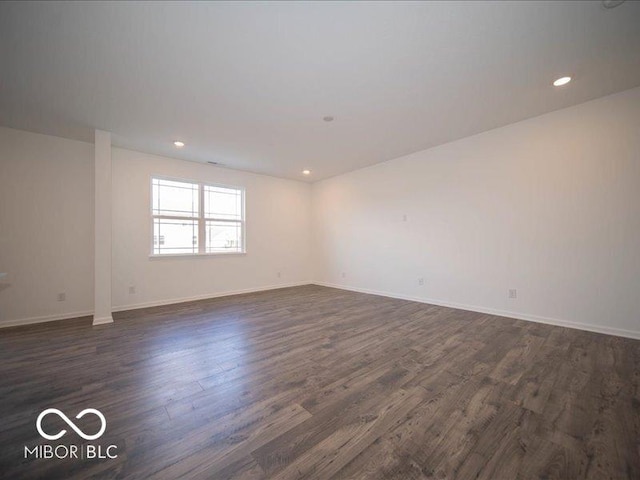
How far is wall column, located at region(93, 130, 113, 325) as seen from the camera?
11.0 feet

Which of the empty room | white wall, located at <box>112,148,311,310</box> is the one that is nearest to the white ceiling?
the empty room

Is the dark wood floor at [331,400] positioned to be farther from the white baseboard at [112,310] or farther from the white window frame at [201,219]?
the white window frame at [201,219]

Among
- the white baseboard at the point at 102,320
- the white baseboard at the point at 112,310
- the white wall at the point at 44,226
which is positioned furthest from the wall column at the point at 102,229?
the white wall at the point at 44,226

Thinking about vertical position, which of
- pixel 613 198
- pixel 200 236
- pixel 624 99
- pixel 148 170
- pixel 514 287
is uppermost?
pixel 624 99

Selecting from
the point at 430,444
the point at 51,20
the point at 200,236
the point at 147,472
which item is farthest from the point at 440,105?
the point at 200,236

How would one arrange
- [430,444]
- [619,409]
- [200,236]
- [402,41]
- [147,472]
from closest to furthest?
[147,472], [430,444], [619,409], [402,41], [200,236]

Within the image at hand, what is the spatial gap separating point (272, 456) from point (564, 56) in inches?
148

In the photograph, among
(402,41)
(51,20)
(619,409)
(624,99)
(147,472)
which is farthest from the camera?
(624,99)

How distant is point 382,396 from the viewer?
5.74ft

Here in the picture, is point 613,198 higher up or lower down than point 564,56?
lower down

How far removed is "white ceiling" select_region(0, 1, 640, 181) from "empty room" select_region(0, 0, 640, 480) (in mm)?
22

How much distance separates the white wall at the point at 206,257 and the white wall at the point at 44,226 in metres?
0.39

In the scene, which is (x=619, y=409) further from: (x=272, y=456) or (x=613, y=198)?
(x=613, y=198)

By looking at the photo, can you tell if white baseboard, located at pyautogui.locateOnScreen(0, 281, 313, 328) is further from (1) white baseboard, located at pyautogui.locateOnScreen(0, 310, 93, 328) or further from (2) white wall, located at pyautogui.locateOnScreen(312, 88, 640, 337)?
(2) white wall, located at pyautogui.locateOnScreen(312, 88, 640, 337)
